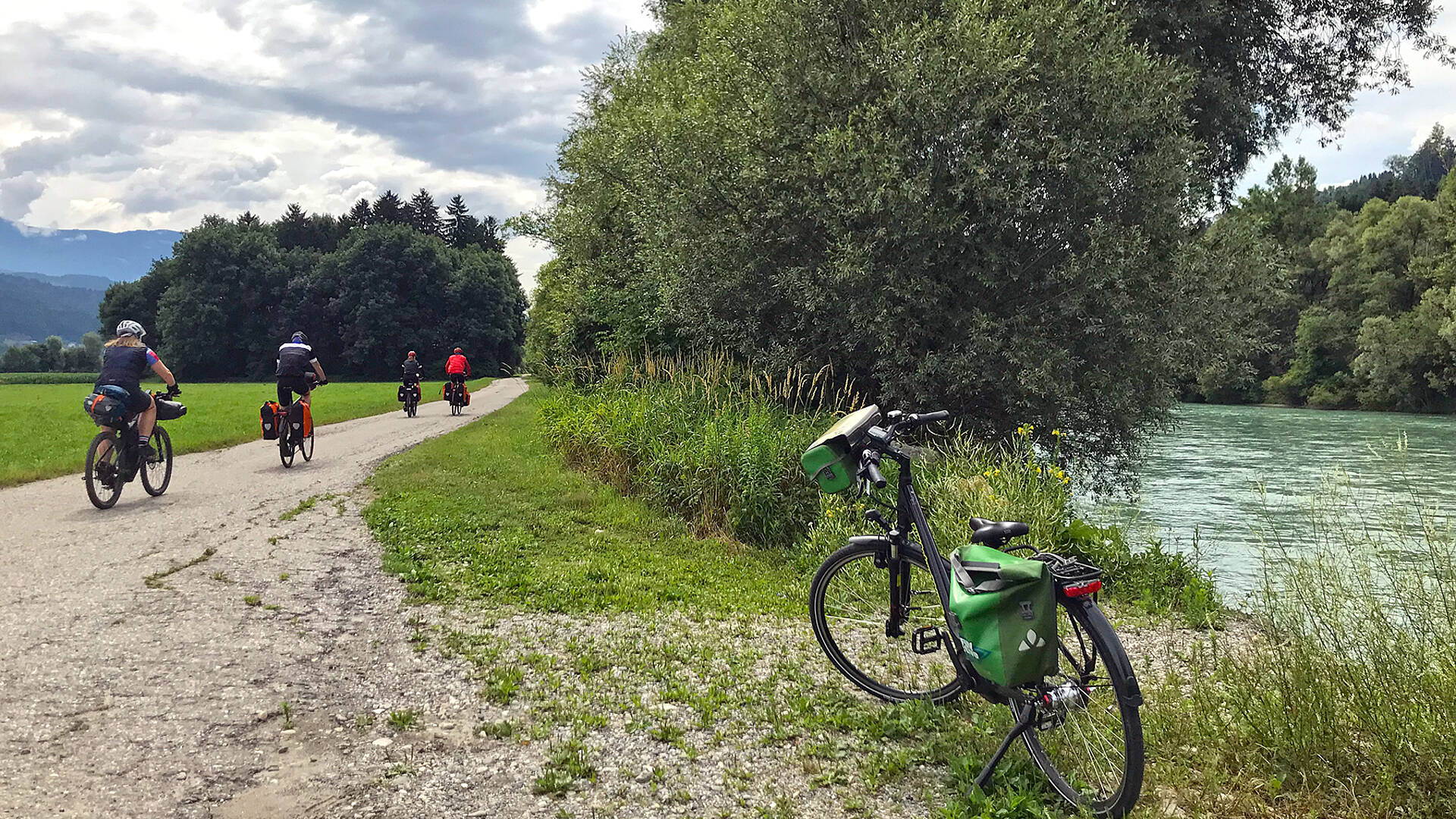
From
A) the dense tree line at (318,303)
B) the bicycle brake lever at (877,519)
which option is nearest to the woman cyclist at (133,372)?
the bicycle brake lever at (877,519)

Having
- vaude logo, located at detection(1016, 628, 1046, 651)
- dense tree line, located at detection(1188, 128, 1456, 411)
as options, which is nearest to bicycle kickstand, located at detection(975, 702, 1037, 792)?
vaude logo, located at detection(1016, 628, 1046, 651)

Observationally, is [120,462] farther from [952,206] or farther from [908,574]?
[952,206]

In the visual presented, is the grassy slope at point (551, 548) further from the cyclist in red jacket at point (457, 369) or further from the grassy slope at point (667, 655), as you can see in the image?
the cyclist in red jacket at point (457, 369)

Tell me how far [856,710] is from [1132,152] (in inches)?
456

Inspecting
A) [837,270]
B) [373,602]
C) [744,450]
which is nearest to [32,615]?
[373,602]

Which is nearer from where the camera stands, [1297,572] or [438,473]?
[1297,572]

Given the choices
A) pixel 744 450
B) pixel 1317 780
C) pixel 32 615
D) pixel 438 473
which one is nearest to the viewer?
pixel 1317 780

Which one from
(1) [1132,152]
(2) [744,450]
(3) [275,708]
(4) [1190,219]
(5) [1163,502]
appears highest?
(1) [1132,152]

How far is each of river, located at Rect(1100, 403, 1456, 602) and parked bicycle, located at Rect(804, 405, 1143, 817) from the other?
4.88ft

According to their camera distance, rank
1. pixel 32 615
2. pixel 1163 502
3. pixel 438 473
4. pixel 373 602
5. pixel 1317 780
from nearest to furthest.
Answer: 1. pixel 1317 780
2. pixel 32 615
3. pixel 373 602
4. pixel 438 473
5. pixel 1163 502

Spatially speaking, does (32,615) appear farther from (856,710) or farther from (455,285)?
(455,285)

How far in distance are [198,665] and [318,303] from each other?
71.0 meters

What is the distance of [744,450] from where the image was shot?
31.6 ft

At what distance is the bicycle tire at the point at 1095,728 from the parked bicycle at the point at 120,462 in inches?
371
